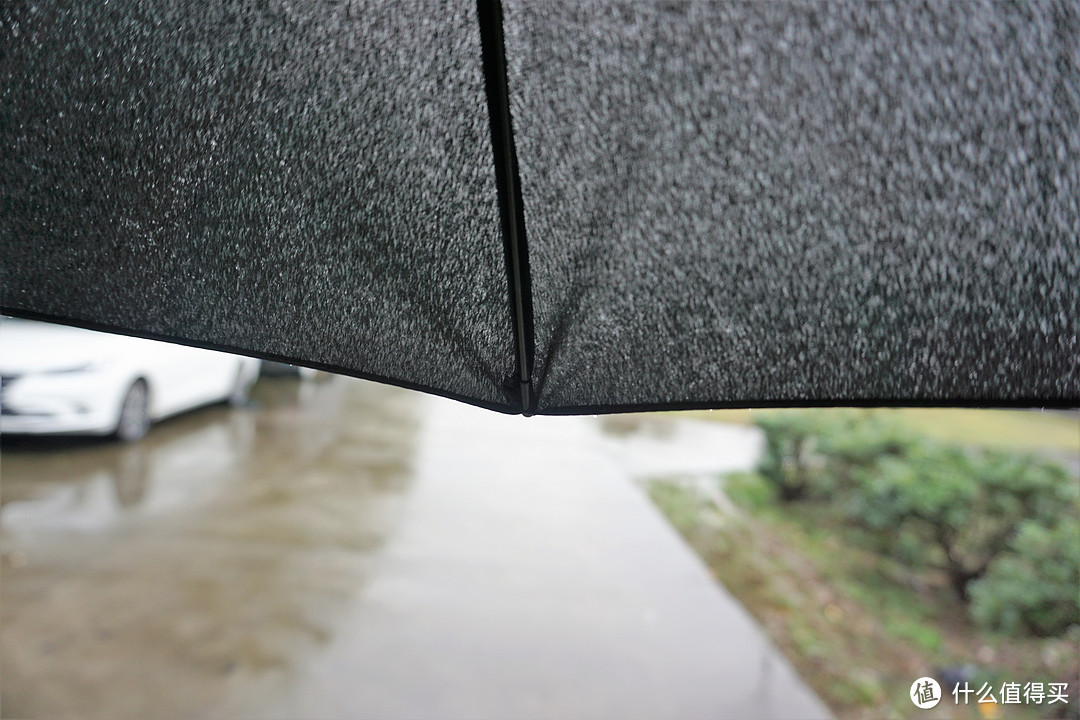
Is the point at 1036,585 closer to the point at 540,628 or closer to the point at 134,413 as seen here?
the point at 540,628

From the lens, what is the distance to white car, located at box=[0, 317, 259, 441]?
5629mm

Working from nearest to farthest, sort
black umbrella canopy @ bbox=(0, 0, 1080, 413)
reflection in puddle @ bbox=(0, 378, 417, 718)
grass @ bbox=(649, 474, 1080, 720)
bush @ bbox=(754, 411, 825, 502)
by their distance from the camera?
black umbrella canopy @ bbox=(0, 0, 1080, 413)
reflection in puddle @ bbox=(0, 378, 417, 718)
grass @ bbox=(649, 474, 1080, 720)
bush @ bbox=(754, 411, 825, 502)

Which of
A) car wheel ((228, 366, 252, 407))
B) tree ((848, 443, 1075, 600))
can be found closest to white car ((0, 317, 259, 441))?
car wheel ((228, 366, 252, 407))

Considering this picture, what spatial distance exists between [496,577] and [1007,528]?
3172 millimetres

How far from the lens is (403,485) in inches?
251

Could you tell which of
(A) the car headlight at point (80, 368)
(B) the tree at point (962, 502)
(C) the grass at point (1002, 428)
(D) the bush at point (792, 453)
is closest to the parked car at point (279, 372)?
(A) the car headlight at point (80, 368)

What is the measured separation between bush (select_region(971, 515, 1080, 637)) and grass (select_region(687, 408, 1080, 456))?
306 centimetres

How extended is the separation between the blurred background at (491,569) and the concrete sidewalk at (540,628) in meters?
0.02

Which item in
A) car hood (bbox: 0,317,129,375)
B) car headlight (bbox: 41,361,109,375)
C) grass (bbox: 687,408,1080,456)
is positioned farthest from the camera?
grass (bbox: 687,408,1080,456)

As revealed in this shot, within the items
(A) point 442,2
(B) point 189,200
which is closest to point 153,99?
(B) point 189,200

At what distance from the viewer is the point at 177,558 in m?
4.58

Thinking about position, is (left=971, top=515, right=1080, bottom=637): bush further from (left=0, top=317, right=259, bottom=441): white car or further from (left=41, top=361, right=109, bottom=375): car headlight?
(left=41, top=361, right=109, bottom=375): car headlight

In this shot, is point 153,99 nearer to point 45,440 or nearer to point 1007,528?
point 1007,528

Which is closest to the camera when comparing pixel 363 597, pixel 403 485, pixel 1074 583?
pixel 1074 583
